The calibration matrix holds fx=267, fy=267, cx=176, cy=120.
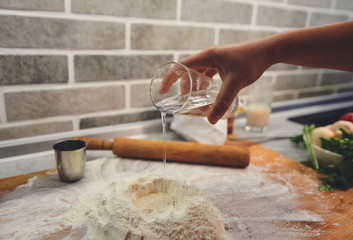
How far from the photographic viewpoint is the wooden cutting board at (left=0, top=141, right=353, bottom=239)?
0.70m

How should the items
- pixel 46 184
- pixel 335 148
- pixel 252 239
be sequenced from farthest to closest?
1. pixel 335 148
2. pixel 46 184
3. pixel 252 239

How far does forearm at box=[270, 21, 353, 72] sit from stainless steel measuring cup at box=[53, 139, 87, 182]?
652mm

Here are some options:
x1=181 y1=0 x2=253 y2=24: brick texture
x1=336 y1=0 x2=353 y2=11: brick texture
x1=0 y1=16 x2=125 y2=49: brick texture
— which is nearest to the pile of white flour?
x1=0 y1=16 x2=125 y2=49: brick texture

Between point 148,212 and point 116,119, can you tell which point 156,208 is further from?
point 116,119

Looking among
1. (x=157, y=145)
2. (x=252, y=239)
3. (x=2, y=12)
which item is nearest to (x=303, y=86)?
(x=157, y=145)

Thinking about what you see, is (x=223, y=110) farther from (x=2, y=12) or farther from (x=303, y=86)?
(x=303, y=86)

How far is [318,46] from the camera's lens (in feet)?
2.32

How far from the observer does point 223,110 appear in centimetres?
69

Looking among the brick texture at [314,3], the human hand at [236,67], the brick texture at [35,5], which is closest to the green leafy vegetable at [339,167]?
the human hand at [236,67]

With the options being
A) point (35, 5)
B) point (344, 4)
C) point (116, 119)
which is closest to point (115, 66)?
point (116, 119)

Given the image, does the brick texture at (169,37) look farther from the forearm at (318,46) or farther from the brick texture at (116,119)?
the forearm at (318,46)

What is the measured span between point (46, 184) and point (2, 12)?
1.92 ft

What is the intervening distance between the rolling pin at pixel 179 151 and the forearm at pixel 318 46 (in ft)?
1.25

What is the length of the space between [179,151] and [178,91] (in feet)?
1.06
